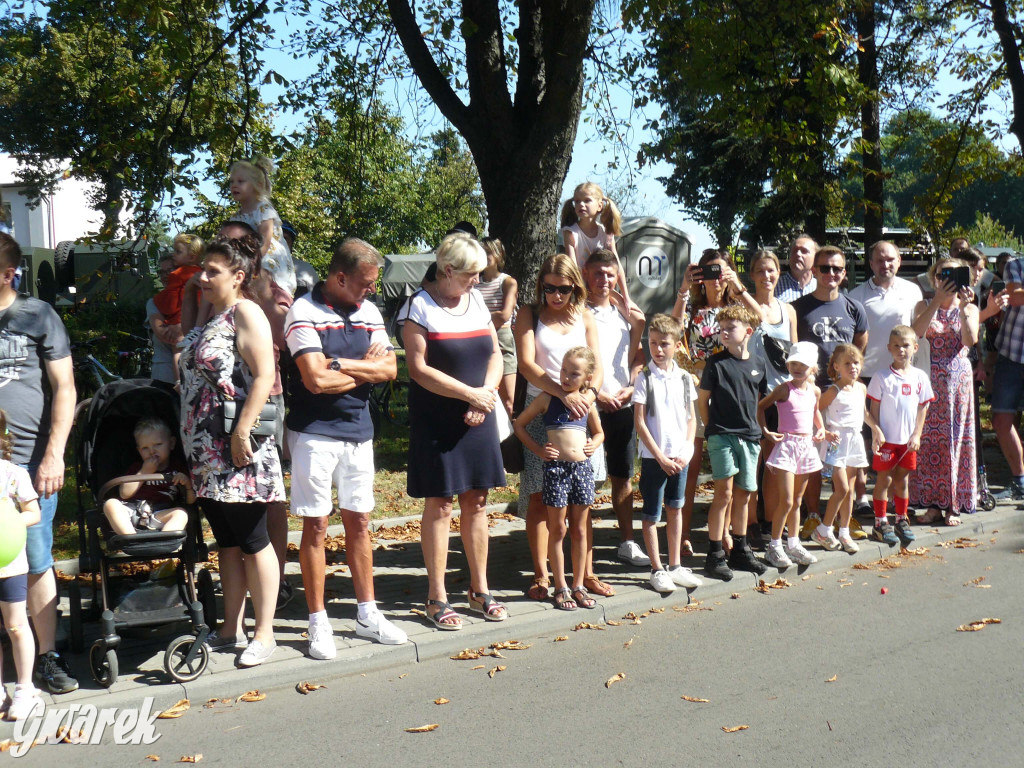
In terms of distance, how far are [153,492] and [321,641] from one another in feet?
3.87

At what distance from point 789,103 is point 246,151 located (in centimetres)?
630

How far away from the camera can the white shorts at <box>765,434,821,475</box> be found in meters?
6.98

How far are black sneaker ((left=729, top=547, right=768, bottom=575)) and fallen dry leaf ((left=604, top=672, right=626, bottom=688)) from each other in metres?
2.09

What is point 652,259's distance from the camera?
14.1 metres

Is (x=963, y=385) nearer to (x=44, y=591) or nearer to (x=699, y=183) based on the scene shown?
(x=44, y=591)

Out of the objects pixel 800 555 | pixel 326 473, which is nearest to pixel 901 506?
pixel 800 555

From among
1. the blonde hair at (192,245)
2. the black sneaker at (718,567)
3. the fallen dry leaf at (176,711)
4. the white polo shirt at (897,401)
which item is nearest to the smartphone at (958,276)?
the white polo shirt at (897,401)

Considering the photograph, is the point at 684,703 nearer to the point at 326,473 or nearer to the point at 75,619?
the point at 326,473

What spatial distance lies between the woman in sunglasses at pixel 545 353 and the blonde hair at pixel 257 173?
183 centimetres

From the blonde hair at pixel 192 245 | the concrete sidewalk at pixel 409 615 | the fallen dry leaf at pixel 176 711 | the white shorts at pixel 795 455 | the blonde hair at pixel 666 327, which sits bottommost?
the fallen dry leaf at pixel 176 711

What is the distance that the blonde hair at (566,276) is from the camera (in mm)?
6234

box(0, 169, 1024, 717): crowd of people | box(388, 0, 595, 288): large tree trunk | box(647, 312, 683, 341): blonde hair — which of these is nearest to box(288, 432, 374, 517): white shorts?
box(0, 169, 1024, 717): crowd of people

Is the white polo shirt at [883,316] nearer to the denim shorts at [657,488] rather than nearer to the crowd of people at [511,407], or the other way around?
the crowd of people at [511,407]

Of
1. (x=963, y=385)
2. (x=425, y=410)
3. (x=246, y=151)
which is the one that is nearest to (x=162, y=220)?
(x=246, y=151)
